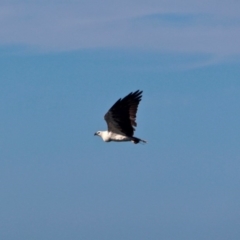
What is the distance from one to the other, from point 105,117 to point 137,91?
218 centimetres

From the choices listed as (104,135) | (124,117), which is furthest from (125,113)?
(104,135)

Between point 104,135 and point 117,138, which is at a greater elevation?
point 104,135

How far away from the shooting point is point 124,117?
79.6m

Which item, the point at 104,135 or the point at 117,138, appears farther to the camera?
the point at 104,135

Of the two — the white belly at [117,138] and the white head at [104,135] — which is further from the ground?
the white head at [104,135]

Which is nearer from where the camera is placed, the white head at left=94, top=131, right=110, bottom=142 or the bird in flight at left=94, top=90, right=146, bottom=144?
the bird in flight at left=94, top=90, right=146, bottom=144

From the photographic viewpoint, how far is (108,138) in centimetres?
8138

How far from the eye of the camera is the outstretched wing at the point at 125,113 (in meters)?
79.2

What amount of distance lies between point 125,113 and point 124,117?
0.24m

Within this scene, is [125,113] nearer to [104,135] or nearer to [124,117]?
[124,117]

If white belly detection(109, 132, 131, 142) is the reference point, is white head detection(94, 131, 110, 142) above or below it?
above

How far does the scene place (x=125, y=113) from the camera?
79438 millimetres

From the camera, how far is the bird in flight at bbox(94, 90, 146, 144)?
79250 millimetres

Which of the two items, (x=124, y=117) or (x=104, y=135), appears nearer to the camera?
(x=124, y=117)
